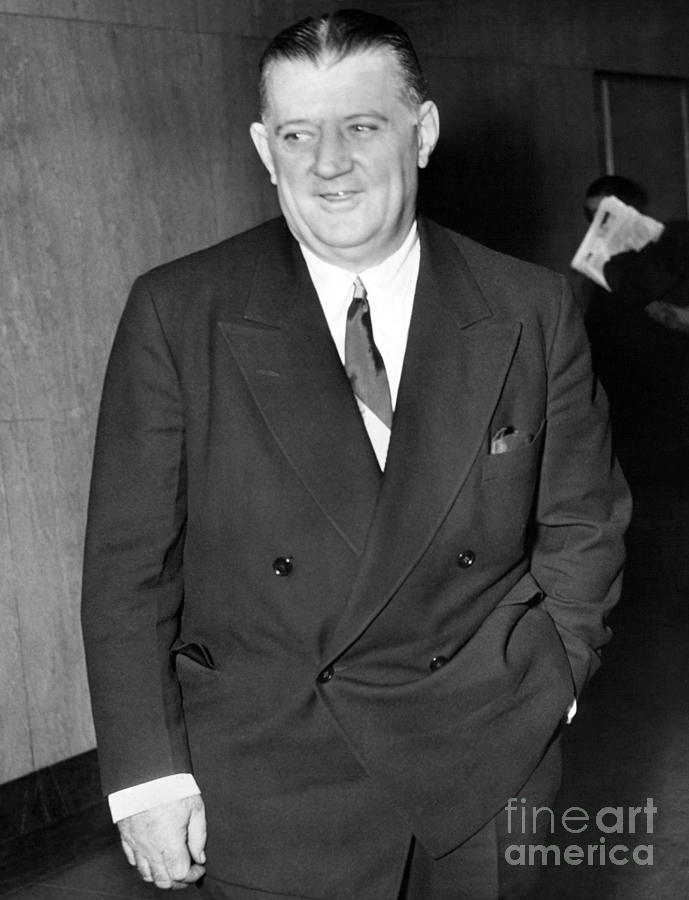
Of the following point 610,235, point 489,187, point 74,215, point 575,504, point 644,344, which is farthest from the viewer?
point 644,344

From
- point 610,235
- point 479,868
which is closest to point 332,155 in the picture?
point 479,868

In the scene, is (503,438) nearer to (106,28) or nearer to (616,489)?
(616,489)

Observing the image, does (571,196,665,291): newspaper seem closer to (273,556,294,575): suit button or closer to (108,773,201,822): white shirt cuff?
(273,556,294,575): suit button

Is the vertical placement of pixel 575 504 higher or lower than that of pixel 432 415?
lower

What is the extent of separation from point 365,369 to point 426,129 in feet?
1.17

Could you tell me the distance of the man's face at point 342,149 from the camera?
1824mm

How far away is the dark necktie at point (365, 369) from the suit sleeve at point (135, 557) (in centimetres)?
→ 25

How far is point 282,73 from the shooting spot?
184 centimetres

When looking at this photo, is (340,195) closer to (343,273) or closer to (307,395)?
(343,273)

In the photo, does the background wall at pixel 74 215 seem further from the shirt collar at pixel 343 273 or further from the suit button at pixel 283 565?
the suit button at pixel 283 565

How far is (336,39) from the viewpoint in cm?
183

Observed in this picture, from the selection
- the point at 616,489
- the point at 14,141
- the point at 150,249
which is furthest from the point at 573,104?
the point at 616,489

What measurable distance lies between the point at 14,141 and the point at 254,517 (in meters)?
2.64

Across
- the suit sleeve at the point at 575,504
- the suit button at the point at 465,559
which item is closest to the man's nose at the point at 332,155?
the suit sleeve at the point at 575,504
